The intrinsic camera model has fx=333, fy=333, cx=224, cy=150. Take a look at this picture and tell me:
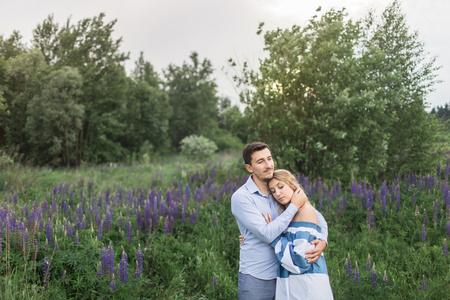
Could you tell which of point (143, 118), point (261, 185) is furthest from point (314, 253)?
point (143, 118)

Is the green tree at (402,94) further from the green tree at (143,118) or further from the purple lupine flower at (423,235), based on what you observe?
the green tree at (143,118)

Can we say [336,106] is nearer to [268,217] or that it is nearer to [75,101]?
[268,217]

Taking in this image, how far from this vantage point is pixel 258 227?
2.62 meters

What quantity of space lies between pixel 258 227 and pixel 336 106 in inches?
207

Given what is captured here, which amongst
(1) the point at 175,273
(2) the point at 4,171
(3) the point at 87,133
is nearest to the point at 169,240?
(1) the point at 175,273

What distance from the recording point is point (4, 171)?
931 cm

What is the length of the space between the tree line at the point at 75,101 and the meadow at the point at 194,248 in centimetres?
434

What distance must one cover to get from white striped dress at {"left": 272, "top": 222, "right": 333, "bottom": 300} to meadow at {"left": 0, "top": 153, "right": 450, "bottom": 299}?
131cm

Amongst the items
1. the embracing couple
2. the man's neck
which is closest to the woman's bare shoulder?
the embracing couple

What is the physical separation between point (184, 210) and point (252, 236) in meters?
3.35

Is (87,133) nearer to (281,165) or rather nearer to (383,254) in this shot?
(281,165)

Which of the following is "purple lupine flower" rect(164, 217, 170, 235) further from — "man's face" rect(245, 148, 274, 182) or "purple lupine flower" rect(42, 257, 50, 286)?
"man's face" rect(245, 148, 274, 182)

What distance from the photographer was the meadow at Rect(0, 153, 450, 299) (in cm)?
371

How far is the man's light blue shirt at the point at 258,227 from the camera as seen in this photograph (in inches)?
102
